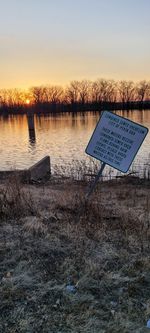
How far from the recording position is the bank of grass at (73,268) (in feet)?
7.80

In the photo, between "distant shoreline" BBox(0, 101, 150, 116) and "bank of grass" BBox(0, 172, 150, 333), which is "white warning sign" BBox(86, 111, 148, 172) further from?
"distant shoreline" BBox(0, 101, 150, 116)

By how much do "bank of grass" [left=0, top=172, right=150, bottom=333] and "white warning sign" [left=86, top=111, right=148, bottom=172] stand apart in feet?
2.65

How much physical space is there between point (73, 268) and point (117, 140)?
8.60ft

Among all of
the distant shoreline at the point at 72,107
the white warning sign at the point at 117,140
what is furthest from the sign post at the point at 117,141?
the distant shoreline at the point at 72,107

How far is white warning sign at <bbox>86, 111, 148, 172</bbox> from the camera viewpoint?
5078 mm

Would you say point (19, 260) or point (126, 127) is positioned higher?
point (126, 127)

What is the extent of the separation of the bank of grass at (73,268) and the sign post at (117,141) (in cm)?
80

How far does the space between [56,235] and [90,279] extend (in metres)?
1.10

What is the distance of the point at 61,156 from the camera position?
63.1 ft

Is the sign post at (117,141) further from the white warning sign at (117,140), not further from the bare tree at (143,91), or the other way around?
the bare tree at (143,91)

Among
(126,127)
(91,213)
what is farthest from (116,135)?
(91,213)

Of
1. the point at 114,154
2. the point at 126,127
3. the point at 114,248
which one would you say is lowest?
the point at 114,248

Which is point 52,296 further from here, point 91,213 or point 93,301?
point 91,213

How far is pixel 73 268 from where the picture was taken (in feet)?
10.3
